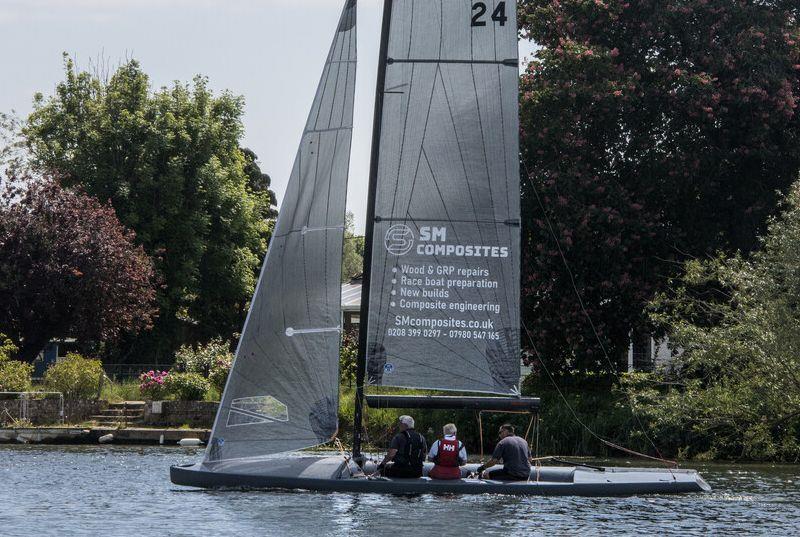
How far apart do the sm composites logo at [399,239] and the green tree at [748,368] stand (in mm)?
11087

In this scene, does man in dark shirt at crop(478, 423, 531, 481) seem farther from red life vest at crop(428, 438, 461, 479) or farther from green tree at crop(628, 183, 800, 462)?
green tree at crop(628, 183, 800, 462)

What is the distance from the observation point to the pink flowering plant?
40406 millimetres

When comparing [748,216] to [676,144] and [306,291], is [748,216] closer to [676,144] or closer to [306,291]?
[676,144]

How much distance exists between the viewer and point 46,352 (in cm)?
5750

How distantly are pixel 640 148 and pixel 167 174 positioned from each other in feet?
72.5

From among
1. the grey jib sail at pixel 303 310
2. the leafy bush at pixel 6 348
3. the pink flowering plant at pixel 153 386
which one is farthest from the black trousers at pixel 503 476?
the leafy bush at pixel 6 348

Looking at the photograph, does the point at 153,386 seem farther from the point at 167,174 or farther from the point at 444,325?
the point at 444,325

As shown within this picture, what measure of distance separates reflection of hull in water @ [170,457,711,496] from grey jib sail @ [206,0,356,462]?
34 cm

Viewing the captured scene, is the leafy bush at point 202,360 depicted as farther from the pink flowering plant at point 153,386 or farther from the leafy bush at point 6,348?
the leafy bush at point 6,348

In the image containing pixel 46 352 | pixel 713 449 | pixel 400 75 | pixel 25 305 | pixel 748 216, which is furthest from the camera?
pixel 46 352

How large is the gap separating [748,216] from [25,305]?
23.4 m

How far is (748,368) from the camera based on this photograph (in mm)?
30734

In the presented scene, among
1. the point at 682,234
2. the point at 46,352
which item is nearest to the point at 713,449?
the point at 682,234

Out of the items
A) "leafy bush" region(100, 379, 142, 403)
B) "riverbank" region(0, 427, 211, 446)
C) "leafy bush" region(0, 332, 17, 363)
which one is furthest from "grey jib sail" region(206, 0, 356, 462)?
"leafy bush" region(0, 332, 17, 363)
